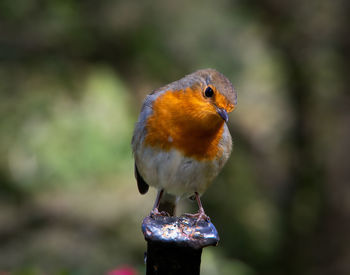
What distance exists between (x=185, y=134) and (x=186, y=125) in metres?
0.06

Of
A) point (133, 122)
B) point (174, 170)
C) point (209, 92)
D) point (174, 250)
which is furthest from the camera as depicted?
point (133, 122)

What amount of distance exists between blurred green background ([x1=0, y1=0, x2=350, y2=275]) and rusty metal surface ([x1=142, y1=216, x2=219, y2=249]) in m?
3.16

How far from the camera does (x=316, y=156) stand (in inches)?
257

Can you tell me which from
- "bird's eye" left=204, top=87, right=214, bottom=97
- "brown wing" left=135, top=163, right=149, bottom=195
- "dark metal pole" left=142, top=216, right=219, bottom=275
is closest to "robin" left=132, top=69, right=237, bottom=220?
"bird's eye" left=204, top=87, right=214, bottom=97

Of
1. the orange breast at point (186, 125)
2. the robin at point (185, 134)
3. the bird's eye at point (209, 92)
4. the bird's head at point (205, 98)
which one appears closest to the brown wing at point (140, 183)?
the robin at point (185, 134)

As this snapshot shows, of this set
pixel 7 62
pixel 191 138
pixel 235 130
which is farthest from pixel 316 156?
pixel 191 138

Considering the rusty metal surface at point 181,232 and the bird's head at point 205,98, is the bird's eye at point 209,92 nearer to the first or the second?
the bird's head at point 205,98

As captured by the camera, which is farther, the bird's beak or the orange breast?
the orange breast

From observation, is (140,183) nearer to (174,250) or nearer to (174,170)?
(174,170)

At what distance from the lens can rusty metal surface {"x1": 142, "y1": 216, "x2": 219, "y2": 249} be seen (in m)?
1.72

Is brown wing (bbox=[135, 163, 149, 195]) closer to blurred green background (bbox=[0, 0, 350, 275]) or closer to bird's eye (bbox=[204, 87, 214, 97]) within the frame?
bird's eye (bbox=[204, 87, 214, 97])

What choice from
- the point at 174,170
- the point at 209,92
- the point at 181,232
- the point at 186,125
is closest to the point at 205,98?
the point at 209,92

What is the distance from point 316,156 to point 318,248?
3.53 feet

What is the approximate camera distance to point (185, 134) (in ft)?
9.00
